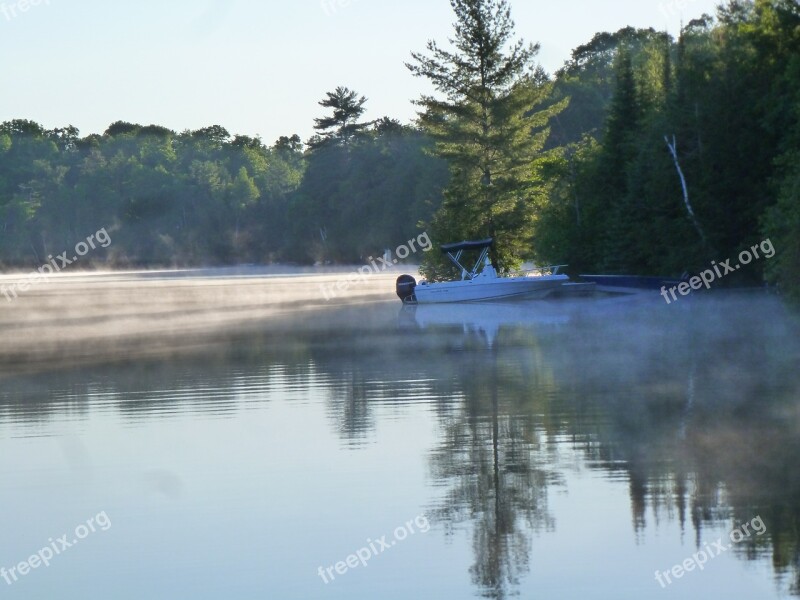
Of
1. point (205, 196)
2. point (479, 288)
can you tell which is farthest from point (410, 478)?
point (205, 196)

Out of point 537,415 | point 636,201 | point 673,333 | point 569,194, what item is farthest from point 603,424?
point 569,194

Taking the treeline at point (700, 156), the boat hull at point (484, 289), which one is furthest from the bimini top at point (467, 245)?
the treeline at point (700, 156)

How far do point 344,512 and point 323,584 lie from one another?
208 cm

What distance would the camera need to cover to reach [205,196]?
548 feet

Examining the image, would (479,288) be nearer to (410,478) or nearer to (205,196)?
(410,478)

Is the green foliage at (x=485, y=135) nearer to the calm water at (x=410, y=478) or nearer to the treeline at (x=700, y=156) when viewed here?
the treeline at (x=700, y=156)

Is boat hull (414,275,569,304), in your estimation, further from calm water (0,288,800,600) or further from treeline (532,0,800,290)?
calm water (0,288,800,600)

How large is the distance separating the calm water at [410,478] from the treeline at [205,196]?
328ft

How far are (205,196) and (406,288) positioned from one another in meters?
119

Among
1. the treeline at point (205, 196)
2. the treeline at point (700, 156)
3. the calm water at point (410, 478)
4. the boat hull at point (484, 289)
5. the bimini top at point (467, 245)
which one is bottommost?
the calm water at point (410, 478)

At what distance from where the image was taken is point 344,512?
37.2 feet

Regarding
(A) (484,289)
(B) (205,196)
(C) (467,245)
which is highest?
(B) (205,196)

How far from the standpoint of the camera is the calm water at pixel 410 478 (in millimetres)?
9414

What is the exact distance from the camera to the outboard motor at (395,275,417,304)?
51.1 metres
